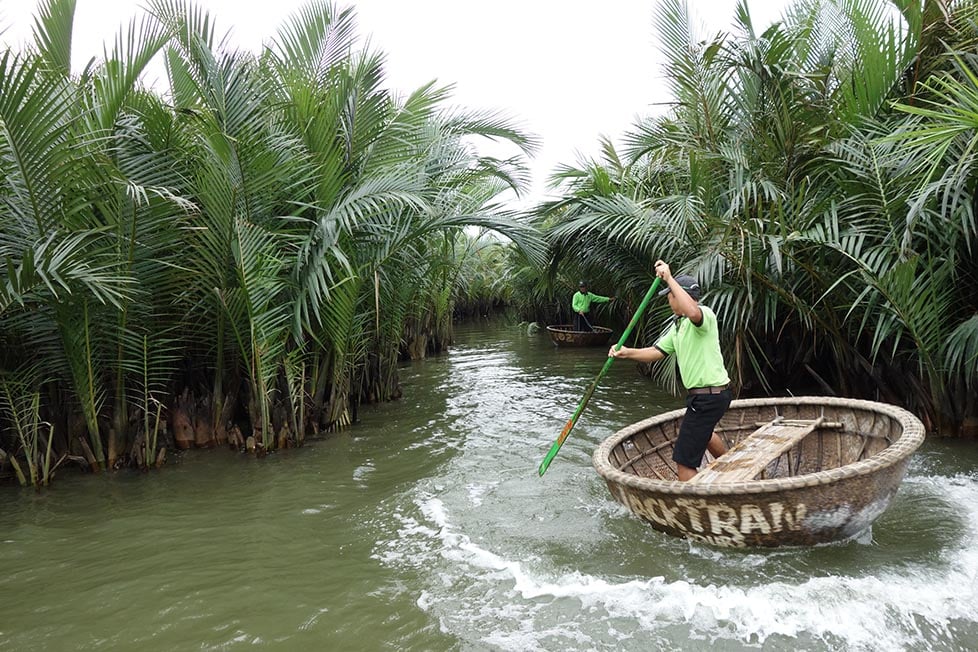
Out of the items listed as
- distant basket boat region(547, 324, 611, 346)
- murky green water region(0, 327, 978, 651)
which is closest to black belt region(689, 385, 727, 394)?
murky green water region(0, 327, 978, 651)

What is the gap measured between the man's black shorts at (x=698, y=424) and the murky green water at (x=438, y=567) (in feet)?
1.90

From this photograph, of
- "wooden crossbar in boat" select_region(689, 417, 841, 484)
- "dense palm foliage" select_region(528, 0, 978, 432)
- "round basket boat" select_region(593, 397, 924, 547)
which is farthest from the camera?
"dense palm foliage" select_region(528, 0, 978, 432)

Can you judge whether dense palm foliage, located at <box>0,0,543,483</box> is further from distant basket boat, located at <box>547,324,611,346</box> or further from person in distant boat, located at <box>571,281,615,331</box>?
distant basket boat, located at <box>547,324,611,346</box>

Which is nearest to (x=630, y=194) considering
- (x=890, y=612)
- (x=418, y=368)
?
(x=418, y=368)

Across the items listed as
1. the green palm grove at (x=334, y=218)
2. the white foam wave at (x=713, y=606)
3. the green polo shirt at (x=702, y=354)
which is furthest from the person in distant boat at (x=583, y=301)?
the white foam wave at (x=713, y=606)

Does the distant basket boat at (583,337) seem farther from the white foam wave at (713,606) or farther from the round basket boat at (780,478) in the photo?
the white foam wave at (713,606)

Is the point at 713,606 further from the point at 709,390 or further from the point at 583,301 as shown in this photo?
the point at 583,301

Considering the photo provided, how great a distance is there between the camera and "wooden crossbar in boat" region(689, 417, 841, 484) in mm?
4105

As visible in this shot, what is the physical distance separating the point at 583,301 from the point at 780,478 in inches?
418

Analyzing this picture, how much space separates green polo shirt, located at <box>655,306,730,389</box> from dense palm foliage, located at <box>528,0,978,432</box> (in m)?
1.64

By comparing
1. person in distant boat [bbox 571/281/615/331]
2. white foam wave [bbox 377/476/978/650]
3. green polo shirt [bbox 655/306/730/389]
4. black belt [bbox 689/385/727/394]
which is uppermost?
person in distant boat [bbox 571/281/615/331]

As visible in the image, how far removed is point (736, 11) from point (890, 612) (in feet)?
21.3

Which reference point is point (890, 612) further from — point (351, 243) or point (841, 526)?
point (351, 243)

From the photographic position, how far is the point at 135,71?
504 cm
